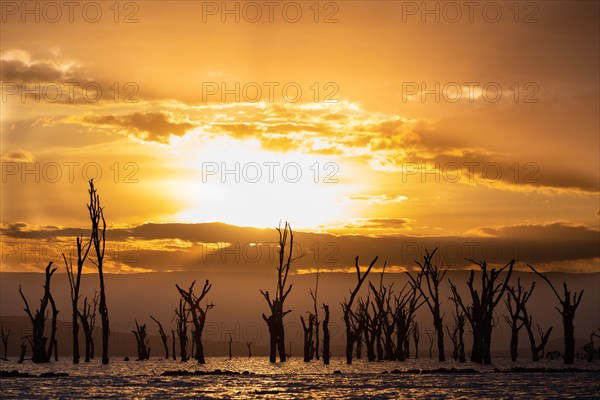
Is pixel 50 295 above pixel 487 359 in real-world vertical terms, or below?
above

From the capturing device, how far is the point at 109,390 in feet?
112

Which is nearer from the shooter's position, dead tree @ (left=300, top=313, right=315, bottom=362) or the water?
the water

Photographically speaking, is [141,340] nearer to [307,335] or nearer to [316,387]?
[307,335]

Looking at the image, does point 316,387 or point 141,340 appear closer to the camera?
point 316,387

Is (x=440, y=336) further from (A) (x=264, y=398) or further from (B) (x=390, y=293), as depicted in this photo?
(A) (x=264, y=398)

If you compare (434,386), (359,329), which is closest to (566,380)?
(434,386)

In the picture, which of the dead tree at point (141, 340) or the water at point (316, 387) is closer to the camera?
the water at point (316, 387)

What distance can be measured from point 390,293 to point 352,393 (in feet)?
133

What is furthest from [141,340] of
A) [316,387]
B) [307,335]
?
[316,387]

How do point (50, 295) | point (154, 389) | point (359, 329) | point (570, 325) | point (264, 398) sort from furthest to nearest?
point (359, 329) → point (570, 325) → point (50, 295) → point (154, 389) → point (264, 398)

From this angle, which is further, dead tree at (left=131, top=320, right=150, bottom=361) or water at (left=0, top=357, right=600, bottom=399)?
dead tree at (left=131, top=320, right=150, bottom=361)

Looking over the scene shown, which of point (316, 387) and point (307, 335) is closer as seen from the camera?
point (316, 387)

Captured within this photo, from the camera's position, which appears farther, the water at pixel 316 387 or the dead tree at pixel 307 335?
the dead tree at pixel 307 335

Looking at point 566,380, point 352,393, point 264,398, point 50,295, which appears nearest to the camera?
point 264,398
